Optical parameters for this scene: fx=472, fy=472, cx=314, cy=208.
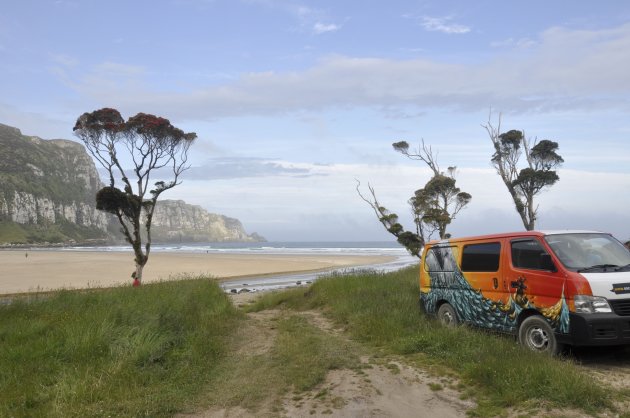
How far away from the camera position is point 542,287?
22.9ft

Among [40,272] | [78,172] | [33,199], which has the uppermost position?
[78,172]

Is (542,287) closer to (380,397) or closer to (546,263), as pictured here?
(546,263)

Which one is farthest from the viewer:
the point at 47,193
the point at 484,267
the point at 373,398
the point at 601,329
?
the point at 47,193

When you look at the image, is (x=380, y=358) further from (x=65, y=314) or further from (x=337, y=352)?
(x=65, y=314)

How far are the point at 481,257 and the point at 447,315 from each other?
1651 millimetres

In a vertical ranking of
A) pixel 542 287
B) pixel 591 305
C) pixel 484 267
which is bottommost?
pixel 591 305

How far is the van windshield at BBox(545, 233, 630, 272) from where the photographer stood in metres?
6.95

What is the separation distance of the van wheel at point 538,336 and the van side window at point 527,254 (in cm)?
81

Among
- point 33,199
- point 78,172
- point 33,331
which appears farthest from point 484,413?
point 78,172

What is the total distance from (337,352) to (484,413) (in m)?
2.81

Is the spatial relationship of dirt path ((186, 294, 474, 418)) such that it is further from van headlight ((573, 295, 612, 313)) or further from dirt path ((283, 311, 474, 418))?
van headlight ((573, 295, 612, 313))

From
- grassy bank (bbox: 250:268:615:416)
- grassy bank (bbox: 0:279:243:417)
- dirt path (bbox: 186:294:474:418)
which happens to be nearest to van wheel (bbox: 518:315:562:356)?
grassy bank (bbox: 250:268:615:416)

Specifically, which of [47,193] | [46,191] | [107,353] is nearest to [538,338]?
[107,353]

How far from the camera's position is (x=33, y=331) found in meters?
8.37
